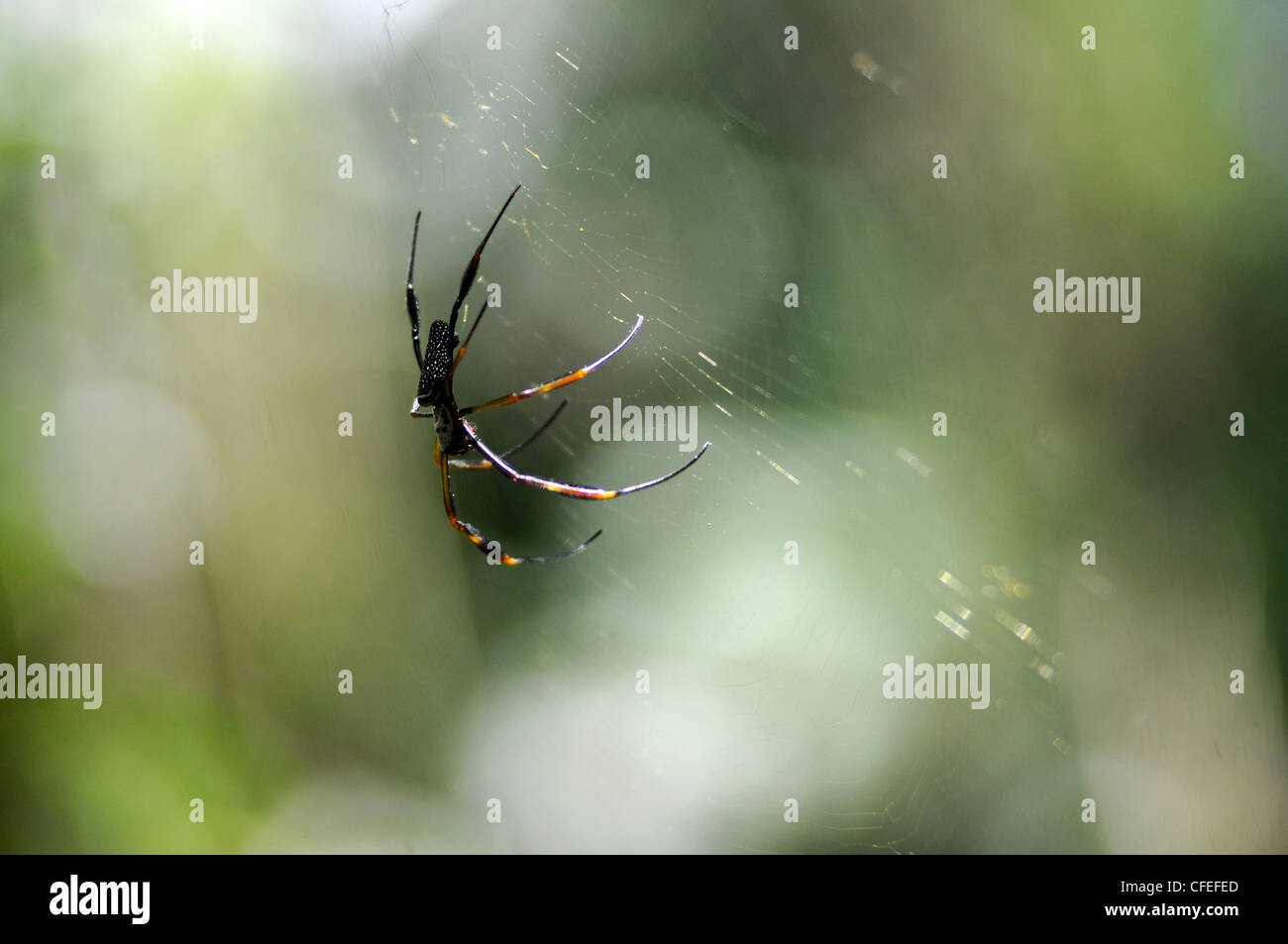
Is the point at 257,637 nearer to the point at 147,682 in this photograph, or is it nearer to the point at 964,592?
the point at 147,682

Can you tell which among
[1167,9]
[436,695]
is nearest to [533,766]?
[436,695]

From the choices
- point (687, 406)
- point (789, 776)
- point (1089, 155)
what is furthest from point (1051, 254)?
point (789, 776)

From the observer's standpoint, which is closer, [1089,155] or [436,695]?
[1089,155]

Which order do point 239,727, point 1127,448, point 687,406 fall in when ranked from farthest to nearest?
point 239,727, point 1127,448, point 687,406

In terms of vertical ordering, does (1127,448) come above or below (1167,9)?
below

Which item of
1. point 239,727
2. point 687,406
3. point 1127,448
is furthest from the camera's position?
point 239,727

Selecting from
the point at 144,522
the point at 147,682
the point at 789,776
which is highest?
the point at 144,522
